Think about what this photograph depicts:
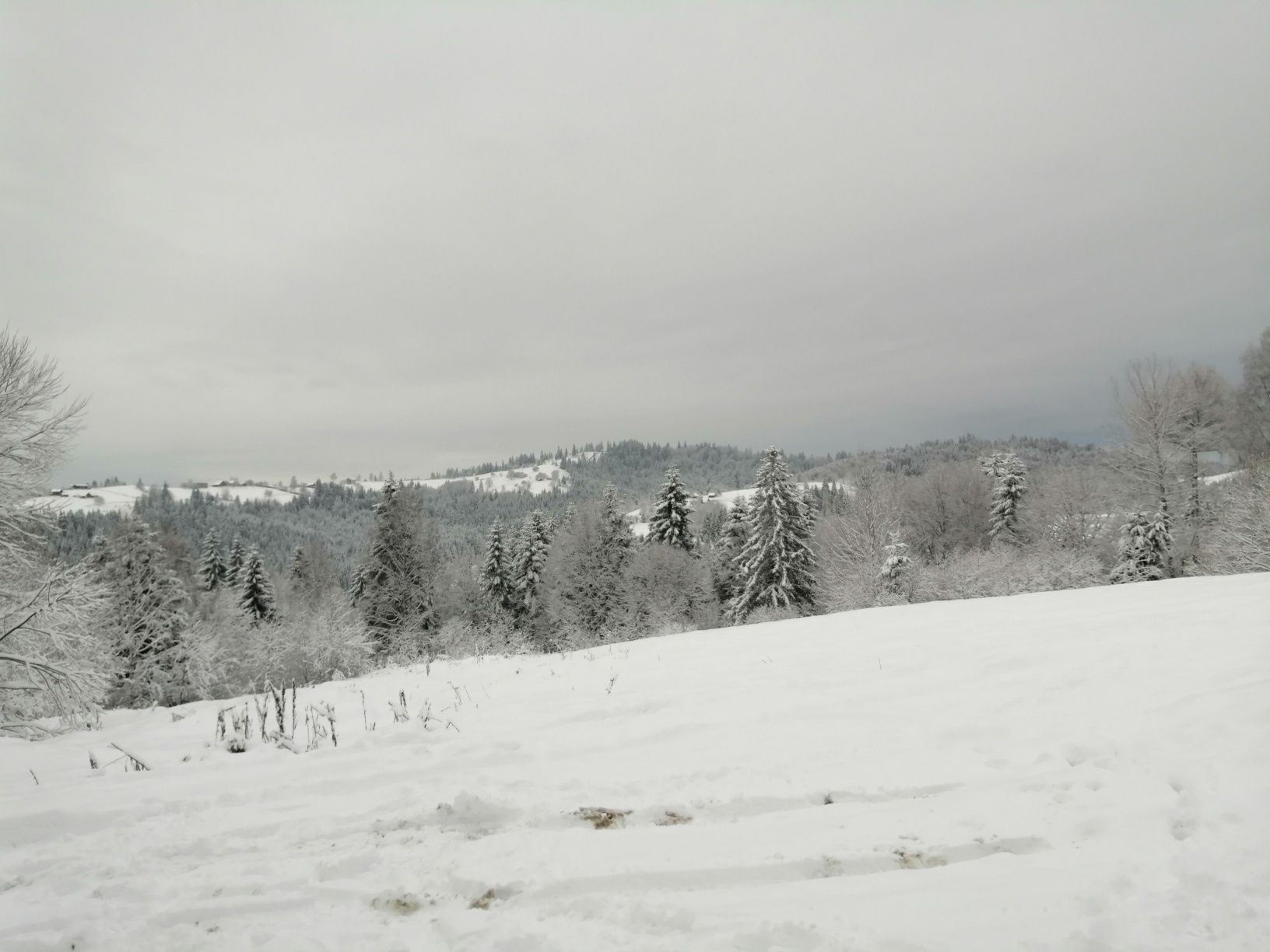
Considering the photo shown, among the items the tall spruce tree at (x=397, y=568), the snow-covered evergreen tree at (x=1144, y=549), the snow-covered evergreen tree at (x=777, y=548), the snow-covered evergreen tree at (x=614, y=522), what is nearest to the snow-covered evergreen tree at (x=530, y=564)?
the snow-covered evergreen tree at (x=614, y=522)

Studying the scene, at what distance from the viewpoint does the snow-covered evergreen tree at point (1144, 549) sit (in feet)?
78.9

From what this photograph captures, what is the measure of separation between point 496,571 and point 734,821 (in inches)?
1591

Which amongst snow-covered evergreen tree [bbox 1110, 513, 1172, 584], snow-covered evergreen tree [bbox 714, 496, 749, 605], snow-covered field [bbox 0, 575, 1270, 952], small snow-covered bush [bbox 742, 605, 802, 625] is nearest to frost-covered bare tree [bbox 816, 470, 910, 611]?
small snow-covered bush [bbox 742, 605, 802, 625]

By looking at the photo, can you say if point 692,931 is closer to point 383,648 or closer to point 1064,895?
point 1064,895

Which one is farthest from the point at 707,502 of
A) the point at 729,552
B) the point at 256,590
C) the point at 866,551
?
the point at 866,551

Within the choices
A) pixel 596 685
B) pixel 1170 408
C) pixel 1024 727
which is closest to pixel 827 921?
pixel 1024 727

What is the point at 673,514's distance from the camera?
42.1m

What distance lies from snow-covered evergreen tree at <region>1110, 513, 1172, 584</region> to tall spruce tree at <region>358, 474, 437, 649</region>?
3159 centimetres

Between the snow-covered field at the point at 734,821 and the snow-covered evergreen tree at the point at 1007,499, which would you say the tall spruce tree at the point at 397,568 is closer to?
the snow-covered field at the point at 734,821

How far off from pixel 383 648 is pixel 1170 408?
36726 mm

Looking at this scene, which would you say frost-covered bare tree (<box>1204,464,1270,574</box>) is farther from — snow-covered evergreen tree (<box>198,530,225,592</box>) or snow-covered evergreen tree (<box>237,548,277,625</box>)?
snow-covered evergreen tree (<box>198,530,225,592</box>)

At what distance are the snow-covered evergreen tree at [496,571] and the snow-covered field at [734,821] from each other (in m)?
35.9

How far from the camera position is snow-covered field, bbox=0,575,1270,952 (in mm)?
2760

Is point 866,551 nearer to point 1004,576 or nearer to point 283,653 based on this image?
point 1004,576
